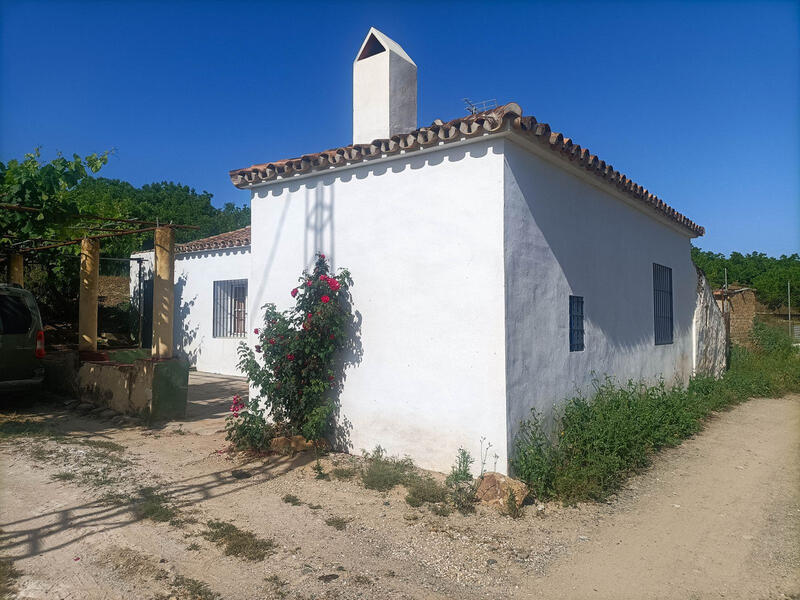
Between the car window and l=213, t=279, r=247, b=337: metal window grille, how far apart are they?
5050mm

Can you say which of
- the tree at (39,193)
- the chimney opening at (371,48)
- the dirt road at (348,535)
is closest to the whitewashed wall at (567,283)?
the dirt road at (348,535)

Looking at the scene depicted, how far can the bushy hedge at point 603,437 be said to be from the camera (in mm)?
4871

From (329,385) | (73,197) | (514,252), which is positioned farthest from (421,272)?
(73,197)

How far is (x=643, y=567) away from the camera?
3.69 m

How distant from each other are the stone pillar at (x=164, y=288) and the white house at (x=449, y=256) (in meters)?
1.88

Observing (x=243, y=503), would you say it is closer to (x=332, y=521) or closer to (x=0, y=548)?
(x=332, y=521)

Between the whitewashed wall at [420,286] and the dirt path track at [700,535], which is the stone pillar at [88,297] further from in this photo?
the dirt path track at [700,535]

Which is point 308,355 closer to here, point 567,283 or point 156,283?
point 567,283

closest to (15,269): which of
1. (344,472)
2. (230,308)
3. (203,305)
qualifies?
(203,305)

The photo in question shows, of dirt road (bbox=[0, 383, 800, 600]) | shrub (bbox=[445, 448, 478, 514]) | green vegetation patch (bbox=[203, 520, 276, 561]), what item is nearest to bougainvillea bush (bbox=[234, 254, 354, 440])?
dirt road (bbox=[0, 383, 800, 600])

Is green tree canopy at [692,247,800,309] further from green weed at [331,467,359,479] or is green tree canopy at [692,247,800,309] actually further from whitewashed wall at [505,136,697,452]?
green weed at [331,467,359,479]

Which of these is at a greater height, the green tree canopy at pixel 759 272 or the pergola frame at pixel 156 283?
the green tree canopy at pixel 759 272

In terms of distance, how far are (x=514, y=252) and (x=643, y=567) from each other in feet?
8.92

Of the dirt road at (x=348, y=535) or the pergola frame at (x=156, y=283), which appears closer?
the dirt road at (x=348, y=535)
